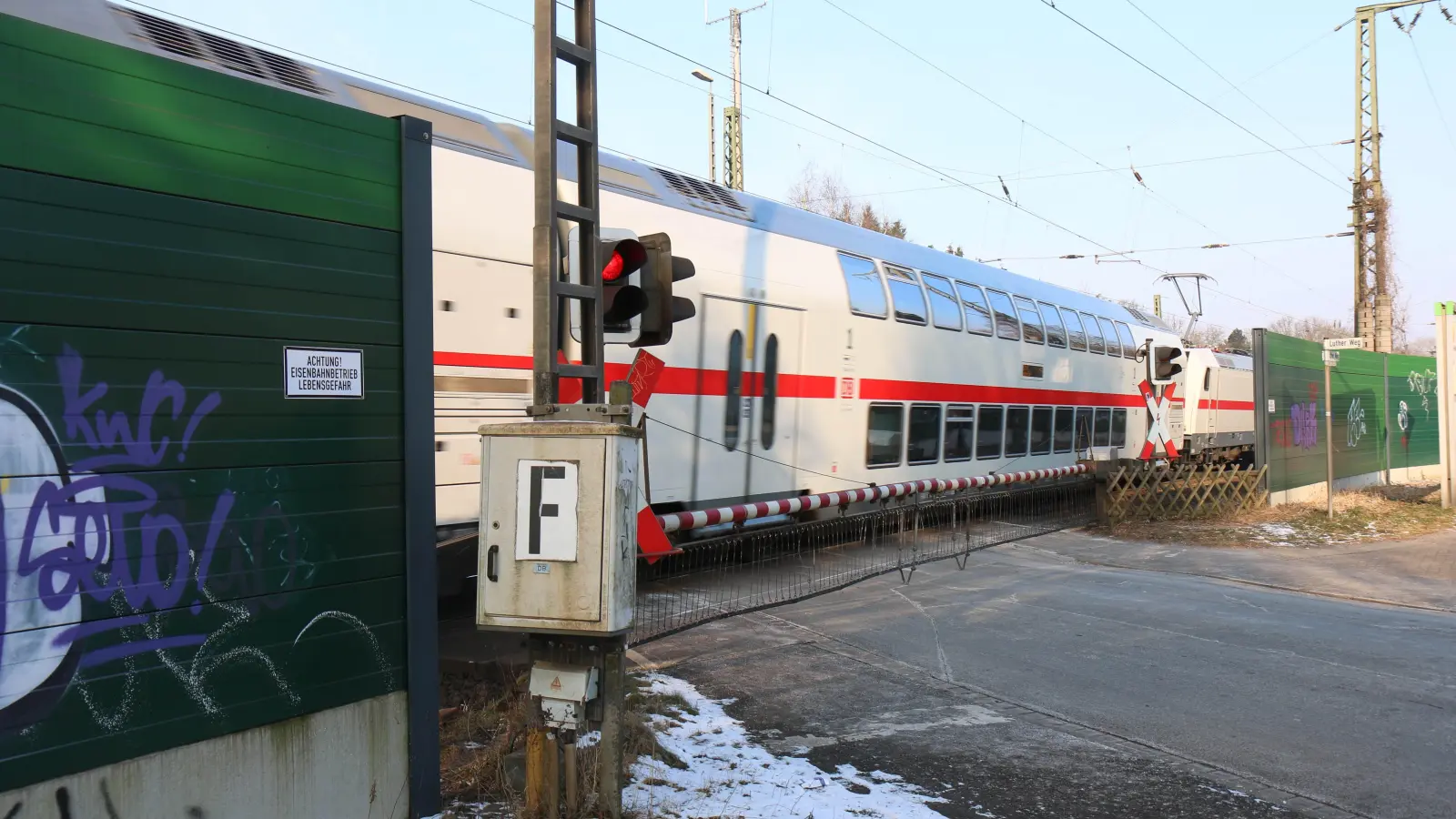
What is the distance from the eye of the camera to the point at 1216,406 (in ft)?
86.6

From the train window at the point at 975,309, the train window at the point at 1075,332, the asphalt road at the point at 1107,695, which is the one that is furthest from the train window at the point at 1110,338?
the asphalt road at the point at 1107,695

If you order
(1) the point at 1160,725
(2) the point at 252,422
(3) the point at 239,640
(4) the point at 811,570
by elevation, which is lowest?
(1) the point at 1160,725

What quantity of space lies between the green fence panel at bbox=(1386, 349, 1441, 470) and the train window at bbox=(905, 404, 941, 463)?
19.2 metres

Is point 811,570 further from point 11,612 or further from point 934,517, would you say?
point 11,612

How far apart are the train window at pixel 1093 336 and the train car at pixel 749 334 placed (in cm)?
56

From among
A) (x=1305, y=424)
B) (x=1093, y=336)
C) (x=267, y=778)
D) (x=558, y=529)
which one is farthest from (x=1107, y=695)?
(x=1305, y=424)

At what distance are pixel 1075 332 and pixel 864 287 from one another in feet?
25.3

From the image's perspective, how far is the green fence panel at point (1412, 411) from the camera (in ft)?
86.6

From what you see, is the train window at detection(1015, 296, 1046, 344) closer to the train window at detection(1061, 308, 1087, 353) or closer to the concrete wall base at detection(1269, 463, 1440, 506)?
the train window at detection(1061, 308, 1087, 353)

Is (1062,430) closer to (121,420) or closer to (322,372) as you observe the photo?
(322,372)

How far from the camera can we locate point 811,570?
8.20 metres

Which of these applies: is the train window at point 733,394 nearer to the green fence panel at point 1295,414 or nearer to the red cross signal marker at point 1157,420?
the red cross signal marker at point 1157,420

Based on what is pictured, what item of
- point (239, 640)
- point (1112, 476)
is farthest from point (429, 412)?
point (1112, 476)

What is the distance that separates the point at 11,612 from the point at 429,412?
1727 millimetres
